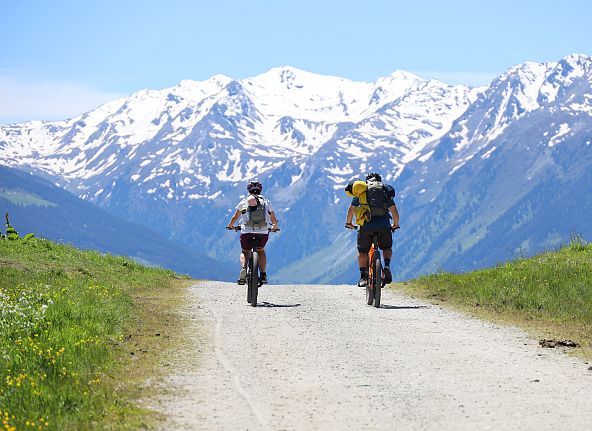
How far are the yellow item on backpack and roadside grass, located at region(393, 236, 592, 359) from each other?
2.91 meters

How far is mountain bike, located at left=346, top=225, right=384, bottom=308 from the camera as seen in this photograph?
20.3 m

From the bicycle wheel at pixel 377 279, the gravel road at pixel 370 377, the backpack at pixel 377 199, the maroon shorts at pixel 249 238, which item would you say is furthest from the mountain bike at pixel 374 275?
the maroon shorts at pixel 249 238

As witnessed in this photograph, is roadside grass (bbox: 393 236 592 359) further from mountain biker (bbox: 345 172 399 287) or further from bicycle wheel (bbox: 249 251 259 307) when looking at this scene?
bicycle wheel (bbox: 249 251 259 307)

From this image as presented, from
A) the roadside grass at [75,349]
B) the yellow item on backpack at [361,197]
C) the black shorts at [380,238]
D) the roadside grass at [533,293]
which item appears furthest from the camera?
the black shorts at [380,238]

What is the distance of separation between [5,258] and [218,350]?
14.2 meters

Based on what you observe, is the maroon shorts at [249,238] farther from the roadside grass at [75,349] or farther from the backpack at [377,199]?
the backpack at [377,199]

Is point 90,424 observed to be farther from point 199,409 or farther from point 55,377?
point 55,377

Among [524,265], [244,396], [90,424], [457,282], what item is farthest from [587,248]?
→ [90,424]

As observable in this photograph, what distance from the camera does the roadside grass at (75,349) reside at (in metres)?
9.18

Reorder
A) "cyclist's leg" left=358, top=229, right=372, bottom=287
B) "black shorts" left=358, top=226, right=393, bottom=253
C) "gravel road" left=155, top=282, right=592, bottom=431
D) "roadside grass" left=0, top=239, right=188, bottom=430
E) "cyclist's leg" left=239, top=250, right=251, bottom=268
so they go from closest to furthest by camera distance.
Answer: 1. "gravel road" left=155, top=282, right=592, bottom=431
2. "roadside grass" left=0, top=239, right=188, bottom=430
3. "black shorts" left=358, top=226, right=393, bottom=253
4. "cyclist's leg" left=358, top=229, right=372, bottom=287
5. "cyclist's leg" left=239, top=250, right=251, bottom=268

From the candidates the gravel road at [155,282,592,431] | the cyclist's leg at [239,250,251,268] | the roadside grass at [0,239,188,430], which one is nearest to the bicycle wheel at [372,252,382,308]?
the gravel road at [155,282,592,431]

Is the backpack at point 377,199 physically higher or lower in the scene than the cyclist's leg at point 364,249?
higher

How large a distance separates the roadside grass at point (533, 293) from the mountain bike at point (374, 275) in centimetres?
181

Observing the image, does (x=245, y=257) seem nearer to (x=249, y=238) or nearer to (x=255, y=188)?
(x=249, y=238)
